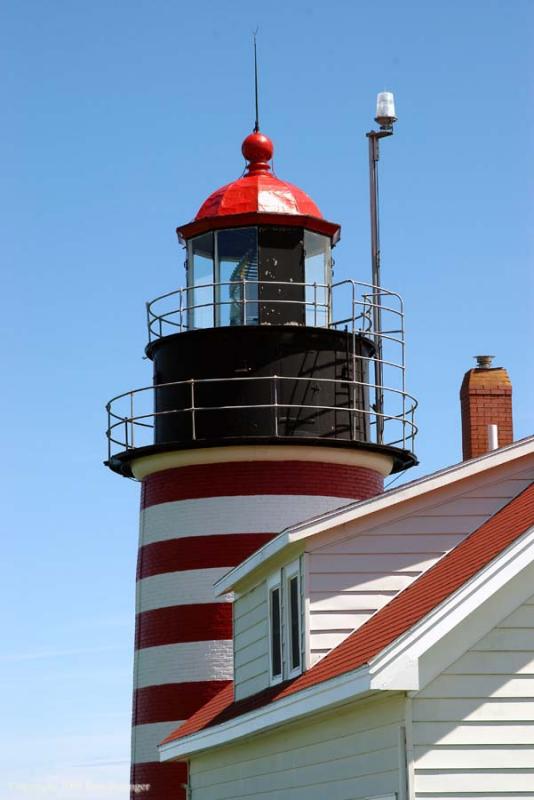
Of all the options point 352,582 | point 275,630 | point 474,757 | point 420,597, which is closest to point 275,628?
point 275,630

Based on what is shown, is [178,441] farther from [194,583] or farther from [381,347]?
[381,347]

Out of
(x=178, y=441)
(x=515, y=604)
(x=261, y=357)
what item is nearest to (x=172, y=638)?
(x=178, y=441)

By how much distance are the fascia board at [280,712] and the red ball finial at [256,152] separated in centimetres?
1034

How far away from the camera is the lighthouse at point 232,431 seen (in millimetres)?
23484

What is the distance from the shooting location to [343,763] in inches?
542

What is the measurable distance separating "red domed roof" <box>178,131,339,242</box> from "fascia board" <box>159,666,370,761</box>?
8.64 metres

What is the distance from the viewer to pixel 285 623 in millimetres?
16688

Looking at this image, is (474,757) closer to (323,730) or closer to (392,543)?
(323,730)

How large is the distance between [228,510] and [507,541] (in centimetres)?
1034

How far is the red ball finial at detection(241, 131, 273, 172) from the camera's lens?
26.6 metres

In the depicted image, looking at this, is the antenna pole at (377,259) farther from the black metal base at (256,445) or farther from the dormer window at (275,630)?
the dormer window at (275,630)

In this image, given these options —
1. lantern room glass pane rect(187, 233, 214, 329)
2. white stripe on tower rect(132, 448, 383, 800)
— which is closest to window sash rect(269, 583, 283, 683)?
white stripe on tower rect(132, 448, 383, 800)

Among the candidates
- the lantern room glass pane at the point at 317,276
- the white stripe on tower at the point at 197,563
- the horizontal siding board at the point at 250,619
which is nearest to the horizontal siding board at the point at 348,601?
the horizontal siding board at the point at 250,619

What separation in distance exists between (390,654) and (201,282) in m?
14.2
